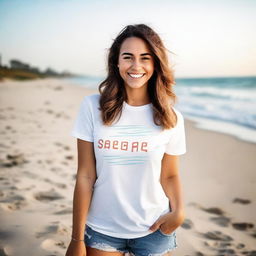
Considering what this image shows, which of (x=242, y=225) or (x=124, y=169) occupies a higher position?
(x=124, y=169)

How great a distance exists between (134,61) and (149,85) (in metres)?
0.24

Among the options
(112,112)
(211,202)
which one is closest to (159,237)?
(112,112)

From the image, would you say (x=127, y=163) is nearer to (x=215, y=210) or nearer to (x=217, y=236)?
(x=217, y=236)

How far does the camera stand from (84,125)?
5.45 feet

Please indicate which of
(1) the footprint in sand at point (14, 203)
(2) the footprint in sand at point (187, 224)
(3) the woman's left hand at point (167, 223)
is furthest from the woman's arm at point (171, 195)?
(1) the footprint in sand at point (14, 203)

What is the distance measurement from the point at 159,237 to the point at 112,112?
81 centimetres

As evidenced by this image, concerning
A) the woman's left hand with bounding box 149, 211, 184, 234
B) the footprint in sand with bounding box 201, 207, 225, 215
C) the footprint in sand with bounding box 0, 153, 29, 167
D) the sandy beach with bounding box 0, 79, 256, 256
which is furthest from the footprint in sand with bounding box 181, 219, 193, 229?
the footprint in sand with bounding box 0, 153, 29, 167

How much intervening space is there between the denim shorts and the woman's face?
920 millimetres

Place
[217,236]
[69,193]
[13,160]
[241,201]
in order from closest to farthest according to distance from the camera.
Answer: [217,236] → [69,193] → [241,201] → [13,160]

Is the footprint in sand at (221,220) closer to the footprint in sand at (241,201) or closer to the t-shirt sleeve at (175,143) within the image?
the footprint in sand at (241,201)

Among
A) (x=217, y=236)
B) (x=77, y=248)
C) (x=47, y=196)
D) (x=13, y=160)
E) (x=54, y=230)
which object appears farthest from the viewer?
(x=13, y=160)

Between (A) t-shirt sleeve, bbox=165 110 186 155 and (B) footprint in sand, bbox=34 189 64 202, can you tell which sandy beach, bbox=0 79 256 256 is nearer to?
(B) footprint in sand, bbox=34 189 64 202

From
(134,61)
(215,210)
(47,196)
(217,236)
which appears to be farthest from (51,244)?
(215,210)

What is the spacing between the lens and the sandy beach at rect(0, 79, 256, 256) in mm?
2842
